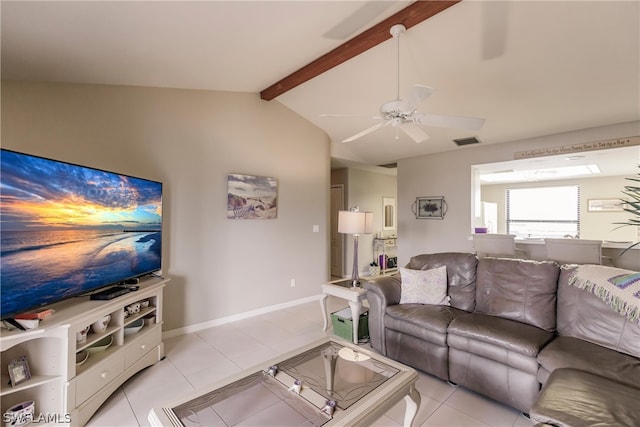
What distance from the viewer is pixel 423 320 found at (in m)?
2.50

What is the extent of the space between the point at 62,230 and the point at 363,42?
9.58 feet

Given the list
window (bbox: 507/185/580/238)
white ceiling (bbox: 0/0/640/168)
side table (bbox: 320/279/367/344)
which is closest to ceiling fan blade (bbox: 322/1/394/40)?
white ceiling (bbox: 0/0/640/168)

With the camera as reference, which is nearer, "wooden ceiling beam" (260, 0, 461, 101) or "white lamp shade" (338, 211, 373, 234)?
"wooden ceiling beam" (260, 0, 461, 101)

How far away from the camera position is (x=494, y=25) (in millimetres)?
2516

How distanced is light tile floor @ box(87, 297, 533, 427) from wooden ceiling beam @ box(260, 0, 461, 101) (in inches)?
119

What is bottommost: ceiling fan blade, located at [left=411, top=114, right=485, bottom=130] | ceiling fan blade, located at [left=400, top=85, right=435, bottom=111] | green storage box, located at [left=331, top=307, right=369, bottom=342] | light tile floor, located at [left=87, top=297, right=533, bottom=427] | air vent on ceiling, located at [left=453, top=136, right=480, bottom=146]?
light tile floor, located at [left=87, top=297, right=533, bottom=427]

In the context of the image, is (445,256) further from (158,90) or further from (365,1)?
(158,90)

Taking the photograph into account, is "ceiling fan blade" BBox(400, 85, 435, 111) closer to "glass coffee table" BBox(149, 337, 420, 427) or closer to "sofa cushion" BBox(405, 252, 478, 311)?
"sofa cushion" BBox(405, 252, 478, 311)

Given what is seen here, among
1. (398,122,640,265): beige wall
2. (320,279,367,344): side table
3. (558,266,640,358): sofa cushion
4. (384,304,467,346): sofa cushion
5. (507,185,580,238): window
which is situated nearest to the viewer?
(558,266,640,358): sofa cushion

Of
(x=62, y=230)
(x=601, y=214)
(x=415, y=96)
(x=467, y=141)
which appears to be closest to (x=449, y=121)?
(x=415, y=96)

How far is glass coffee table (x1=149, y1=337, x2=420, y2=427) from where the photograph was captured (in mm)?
1408

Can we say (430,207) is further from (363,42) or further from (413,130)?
(363,42)

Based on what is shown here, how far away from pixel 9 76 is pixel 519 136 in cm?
584

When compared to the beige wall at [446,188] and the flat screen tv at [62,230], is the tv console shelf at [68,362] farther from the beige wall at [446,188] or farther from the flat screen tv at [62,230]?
the beige wall at [446,188]
